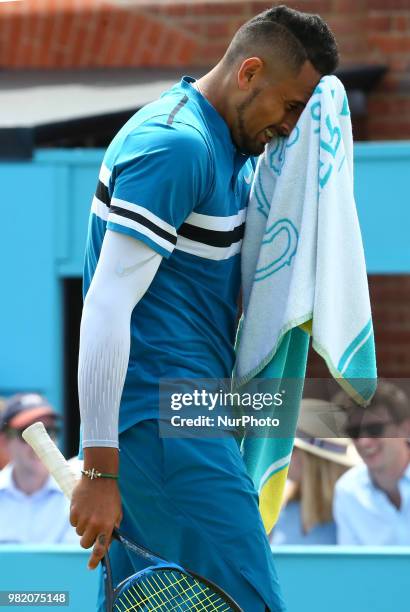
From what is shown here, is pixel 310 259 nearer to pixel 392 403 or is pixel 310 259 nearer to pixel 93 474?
pixel 93 474

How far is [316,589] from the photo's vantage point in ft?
13.3

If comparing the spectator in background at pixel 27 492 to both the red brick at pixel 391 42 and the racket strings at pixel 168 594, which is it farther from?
the red brick at pixel 391 42

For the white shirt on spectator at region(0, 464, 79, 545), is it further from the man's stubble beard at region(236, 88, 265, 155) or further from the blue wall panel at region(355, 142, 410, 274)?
the blue wall panel at region(355, 142, 410, 274)

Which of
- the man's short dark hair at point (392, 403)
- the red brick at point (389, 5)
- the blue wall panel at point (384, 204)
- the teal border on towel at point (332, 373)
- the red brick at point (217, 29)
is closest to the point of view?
the teal border on towel at point (332, 373)

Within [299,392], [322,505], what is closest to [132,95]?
[322,505]

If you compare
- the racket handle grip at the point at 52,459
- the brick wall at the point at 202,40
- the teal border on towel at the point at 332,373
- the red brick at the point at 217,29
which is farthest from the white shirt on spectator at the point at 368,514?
the red brick at the point at 217,29

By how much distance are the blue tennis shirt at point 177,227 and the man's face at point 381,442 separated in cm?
201

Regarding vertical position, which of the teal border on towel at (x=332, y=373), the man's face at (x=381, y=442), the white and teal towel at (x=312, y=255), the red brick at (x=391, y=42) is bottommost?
the man's face at (x=381, y=442)

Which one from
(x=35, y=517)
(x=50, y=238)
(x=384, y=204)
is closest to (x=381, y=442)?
(x=35, y=517)

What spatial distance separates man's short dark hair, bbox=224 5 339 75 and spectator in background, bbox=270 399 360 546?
6.76 ft

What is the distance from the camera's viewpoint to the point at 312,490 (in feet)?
16.1

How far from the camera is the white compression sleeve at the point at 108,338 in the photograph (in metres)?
2.53

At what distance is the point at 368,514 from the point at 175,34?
3.80 m

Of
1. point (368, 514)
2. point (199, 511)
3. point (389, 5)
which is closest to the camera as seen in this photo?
point (199, 511)
